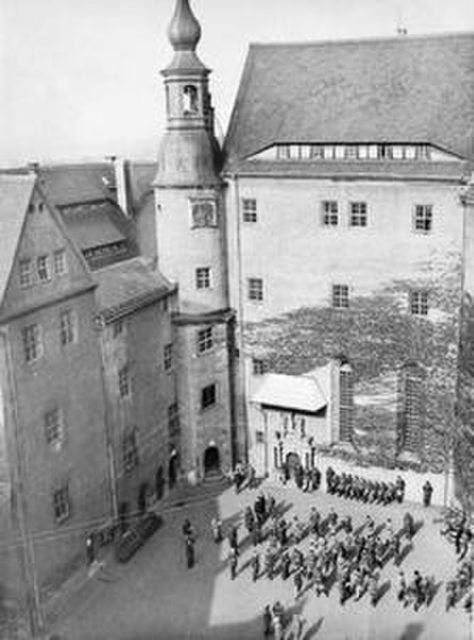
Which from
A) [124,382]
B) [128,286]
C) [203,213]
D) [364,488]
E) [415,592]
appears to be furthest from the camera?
[203,213]

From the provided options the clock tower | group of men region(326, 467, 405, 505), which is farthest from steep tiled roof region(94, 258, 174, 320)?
group of men region(326, 467, 405, 505)

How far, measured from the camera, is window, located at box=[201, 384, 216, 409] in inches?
1742

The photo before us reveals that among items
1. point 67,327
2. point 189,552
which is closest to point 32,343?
point 67,327

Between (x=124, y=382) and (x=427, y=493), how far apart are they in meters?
17.1

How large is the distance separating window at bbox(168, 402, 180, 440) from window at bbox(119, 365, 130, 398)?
499 cm

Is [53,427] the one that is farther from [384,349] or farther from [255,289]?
[384,349]

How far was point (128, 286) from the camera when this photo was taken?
39.8m

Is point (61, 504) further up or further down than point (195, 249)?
further down

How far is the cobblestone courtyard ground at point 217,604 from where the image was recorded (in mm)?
31781

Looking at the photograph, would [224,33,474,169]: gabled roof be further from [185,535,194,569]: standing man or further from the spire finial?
[185,535,194,569]: standing man

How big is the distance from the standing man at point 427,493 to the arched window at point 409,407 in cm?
189

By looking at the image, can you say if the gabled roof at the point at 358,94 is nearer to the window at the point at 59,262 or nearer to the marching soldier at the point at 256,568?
the window at the point at 59,262

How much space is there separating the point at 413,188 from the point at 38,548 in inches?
956

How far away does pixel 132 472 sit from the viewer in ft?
131
